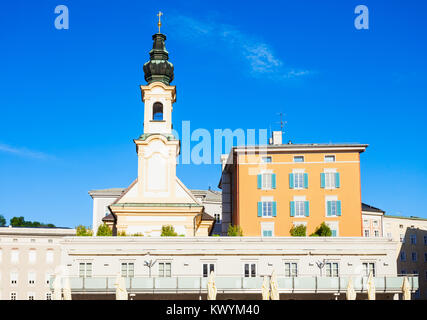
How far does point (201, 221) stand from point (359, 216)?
1819 cm

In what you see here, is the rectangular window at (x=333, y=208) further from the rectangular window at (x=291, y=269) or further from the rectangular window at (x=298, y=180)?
the rectangular window at (x=291, y=269)

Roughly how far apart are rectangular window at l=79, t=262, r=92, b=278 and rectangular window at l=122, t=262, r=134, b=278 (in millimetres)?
2628

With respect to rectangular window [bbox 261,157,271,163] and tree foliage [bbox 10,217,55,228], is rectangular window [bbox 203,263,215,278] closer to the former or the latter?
rectangular window [bbox 261,157,271,163]

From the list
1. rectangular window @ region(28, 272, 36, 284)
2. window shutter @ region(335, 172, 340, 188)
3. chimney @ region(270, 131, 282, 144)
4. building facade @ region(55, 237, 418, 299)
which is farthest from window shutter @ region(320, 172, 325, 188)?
rectangular window @ region(28, 272, 36, 284)

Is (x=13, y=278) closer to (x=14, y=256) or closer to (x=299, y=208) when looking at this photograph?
(x=14, y=256)

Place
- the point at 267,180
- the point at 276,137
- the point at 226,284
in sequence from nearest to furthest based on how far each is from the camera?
the point at 226,284, the point at 267,180, the point at 276,137

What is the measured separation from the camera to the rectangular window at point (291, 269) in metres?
46.8

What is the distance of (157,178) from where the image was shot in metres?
58.5

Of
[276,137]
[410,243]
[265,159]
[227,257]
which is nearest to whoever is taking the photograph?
[227,257]

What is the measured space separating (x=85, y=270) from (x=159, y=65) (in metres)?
24.8

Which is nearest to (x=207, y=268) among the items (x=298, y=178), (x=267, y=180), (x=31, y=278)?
(x=267, y=180)

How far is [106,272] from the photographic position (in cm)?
4653
